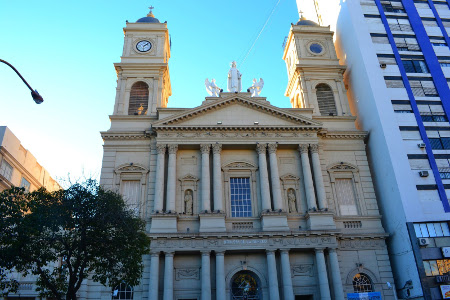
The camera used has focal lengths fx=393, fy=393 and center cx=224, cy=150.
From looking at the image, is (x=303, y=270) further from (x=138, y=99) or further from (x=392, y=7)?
(x=392, y=7)

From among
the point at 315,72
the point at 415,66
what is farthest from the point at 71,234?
the point at 415,66

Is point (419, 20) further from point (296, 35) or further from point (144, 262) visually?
point (144, 262)

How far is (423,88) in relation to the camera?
107 ft

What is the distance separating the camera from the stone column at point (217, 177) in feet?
90.4

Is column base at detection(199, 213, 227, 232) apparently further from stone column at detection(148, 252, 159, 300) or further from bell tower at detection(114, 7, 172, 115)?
bell tower at detection(114, 7, 172, 115)

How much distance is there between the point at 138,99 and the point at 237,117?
8962mm

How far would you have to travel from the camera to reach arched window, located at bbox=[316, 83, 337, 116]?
34.3m

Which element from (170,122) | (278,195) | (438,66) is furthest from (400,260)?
(170,122)

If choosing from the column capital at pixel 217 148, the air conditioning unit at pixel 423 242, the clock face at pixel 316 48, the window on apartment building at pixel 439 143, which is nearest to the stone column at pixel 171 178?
the column capital at pixel 217 148

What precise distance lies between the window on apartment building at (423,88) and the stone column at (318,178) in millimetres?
9907

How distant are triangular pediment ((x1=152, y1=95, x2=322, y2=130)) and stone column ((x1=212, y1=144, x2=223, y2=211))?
5.87 feet

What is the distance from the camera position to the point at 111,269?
60.4ft

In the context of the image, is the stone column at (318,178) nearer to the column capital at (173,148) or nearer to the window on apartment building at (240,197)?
the window on apartment building at (240,197)

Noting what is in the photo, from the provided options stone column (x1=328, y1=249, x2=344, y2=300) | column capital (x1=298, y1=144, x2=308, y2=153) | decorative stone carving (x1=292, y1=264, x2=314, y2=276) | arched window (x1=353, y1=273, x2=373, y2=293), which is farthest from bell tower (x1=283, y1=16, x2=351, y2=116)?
arched window (x1=353, y1=273, x2=373, y2=293)
